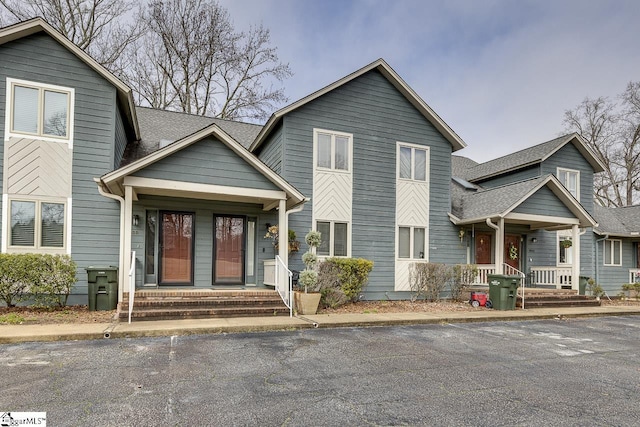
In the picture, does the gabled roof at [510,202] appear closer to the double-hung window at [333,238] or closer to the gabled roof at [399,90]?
the gabled roof at [399,90]

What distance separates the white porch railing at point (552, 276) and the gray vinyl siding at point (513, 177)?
11.9 feet

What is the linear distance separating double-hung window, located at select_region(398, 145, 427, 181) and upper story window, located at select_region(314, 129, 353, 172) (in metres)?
1.89

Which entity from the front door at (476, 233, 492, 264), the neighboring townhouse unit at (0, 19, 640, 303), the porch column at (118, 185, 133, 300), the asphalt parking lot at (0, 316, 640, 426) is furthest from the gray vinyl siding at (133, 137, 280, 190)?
the front door at (476, 233, 492, 264)

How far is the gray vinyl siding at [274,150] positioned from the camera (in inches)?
473

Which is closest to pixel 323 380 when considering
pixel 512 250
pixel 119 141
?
pixel 119 141

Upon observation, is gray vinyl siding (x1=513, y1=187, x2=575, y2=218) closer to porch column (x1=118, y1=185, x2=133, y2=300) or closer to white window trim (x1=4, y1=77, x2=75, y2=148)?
porch column (x1=118, y1=185, x2=133, y2=300)

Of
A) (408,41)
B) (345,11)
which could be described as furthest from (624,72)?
(345,11)

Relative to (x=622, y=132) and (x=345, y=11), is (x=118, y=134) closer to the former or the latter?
(x=345, y=11)

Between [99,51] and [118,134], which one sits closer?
[118,134]

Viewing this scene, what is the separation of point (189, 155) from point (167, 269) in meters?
3.50

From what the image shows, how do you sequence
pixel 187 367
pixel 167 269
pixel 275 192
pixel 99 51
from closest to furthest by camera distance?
pixel 187 367, pixel 275 192, pixel 167 269, pixel 99 51

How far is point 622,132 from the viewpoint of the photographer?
2750cm

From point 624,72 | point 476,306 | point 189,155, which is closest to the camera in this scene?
point 189,155

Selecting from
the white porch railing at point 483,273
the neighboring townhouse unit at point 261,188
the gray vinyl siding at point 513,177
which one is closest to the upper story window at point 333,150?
Answer: the neighboring townhouse unit at point 261,188
